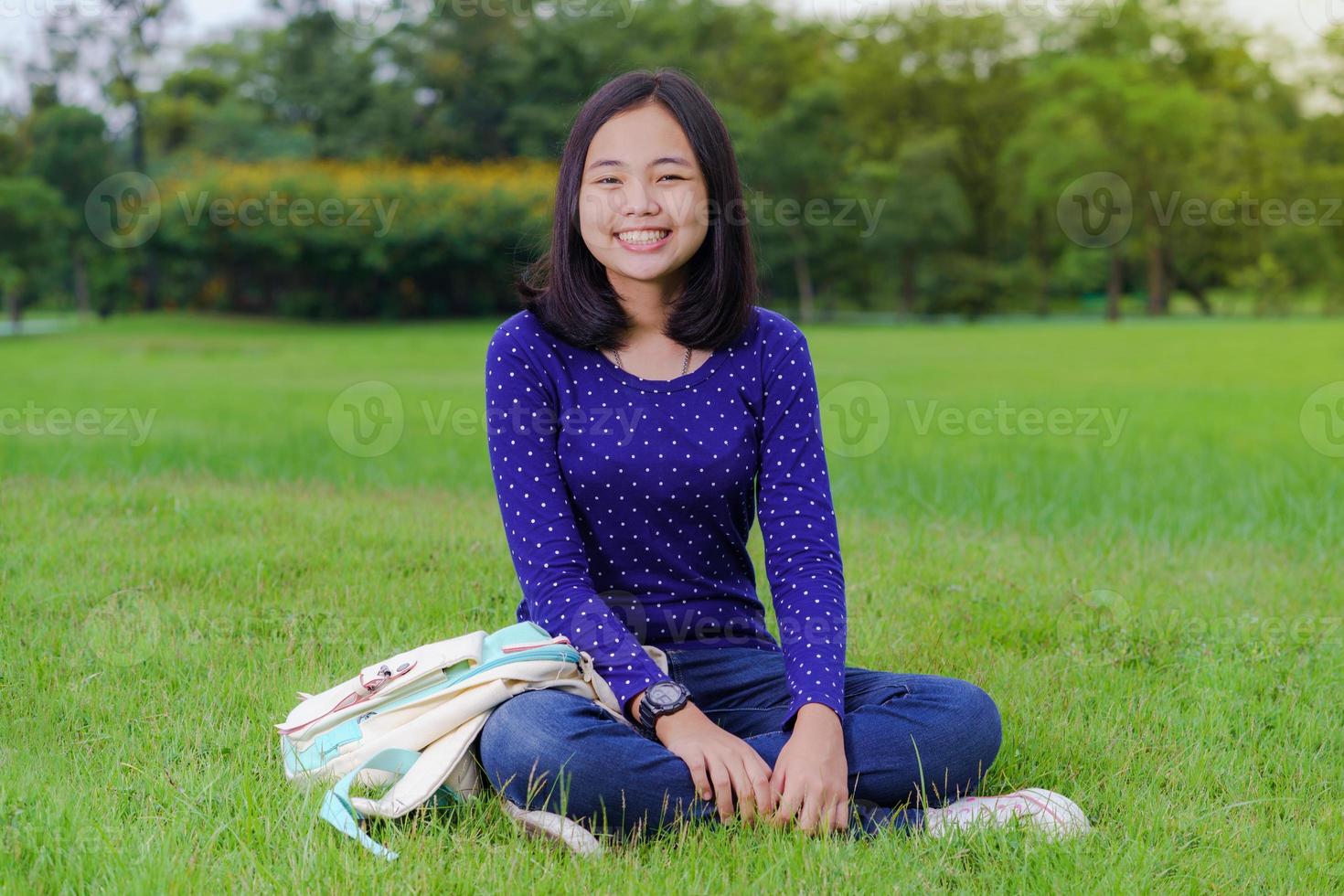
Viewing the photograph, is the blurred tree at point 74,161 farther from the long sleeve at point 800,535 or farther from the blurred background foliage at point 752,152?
the long sleeve at point 800,535

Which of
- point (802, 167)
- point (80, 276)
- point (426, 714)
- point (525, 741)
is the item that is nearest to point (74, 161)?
point (80, 276)

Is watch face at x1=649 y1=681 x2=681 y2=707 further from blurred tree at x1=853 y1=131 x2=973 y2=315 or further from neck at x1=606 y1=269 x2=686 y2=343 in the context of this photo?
blurred tree at x1=853 y1=131 x2=973 y2=315

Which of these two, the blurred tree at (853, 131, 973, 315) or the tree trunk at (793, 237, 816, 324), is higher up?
the blurred tree at (853, 131, 973, 315)

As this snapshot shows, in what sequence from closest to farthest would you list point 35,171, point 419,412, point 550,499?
point 550,499 < point 419,412 < point 35,171

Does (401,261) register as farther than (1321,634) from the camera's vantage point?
Yes

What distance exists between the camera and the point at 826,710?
215 centimetres

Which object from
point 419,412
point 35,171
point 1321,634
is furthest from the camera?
point 35,171

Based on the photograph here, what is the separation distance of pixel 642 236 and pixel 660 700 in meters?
0.92

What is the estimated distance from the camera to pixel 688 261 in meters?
2.57

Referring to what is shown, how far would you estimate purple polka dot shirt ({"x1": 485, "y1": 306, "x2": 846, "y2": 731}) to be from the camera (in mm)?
2396

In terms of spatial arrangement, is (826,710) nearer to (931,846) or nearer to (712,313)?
(931,846)

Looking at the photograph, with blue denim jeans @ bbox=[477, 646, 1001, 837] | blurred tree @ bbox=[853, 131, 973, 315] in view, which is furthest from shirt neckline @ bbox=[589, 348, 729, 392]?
blurred tree @ bbox=[853, 131, 973, 315]

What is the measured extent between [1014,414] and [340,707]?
24.1 feet

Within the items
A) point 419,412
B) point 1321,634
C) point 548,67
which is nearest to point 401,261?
point 548,67
